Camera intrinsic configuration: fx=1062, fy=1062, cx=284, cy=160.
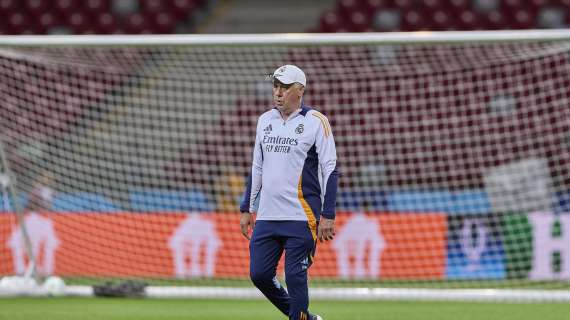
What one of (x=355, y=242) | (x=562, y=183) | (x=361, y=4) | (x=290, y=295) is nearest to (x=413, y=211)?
(x=355, y=242)

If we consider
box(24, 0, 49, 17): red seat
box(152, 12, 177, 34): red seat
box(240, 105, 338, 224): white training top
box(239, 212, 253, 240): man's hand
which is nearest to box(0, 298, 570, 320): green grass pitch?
box(239, 212, 253, 240): man's hand

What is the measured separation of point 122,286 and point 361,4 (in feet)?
29.8

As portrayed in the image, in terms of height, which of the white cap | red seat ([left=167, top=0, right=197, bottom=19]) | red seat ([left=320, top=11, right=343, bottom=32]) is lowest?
the white cap

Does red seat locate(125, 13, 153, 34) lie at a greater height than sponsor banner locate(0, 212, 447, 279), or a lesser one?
greater

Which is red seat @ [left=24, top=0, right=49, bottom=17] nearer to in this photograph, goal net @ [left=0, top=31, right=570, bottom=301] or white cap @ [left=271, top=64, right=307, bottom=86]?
goal net @ [left=0, top=31, right=570, bottom=301]

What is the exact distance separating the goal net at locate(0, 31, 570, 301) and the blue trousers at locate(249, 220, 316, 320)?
4190mm

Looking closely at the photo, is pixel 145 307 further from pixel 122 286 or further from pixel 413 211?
pixel 413 211

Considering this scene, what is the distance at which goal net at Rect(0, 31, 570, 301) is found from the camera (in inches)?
440

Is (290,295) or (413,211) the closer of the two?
(290,295)

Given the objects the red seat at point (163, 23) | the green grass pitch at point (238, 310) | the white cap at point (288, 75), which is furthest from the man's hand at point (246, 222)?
the red seat at point (163, 23)

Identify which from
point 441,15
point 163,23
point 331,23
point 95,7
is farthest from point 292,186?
point 95,7

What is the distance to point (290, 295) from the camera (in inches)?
254

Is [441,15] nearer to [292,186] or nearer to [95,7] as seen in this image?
[95,7]

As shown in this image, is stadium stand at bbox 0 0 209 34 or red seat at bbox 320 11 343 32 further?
stadium stand at bbox 0 0 209 34
